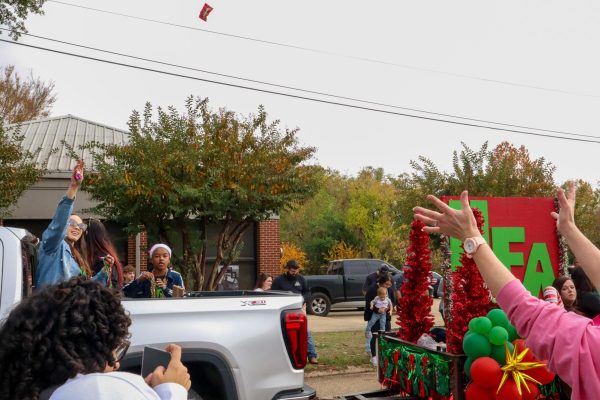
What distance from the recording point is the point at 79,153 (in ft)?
61.2

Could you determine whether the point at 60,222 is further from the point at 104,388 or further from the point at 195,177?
the point at 195,177

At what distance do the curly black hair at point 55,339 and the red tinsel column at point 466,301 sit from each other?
3.99 m

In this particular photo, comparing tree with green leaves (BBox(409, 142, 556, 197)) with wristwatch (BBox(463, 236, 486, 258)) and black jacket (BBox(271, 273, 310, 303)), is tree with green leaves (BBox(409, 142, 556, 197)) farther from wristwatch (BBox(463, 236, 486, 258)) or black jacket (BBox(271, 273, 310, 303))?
→ wristwatch (BBox(463, 236, 486, 258))

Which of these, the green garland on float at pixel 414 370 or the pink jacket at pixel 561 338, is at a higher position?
the pink jacket at pixel 561 338

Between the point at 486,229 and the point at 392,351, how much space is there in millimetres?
1957

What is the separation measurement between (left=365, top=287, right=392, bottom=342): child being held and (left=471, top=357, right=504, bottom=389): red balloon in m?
6.54

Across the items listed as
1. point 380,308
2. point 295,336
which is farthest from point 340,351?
point 295,336

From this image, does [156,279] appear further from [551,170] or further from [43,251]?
[551,170]

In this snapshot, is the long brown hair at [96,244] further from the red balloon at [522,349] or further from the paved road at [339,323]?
the paved road at [339,323]

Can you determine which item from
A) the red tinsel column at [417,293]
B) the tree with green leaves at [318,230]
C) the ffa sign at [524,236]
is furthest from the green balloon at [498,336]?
the tree with green leaves at [318,230]

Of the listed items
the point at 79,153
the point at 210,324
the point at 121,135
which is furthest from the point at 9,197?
the point at 210,324

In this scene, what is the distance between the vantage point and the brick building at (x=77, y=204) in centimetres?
1684

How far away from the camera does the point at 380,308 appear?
1122cm

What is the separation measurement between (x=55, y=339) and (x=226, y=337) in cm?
247
